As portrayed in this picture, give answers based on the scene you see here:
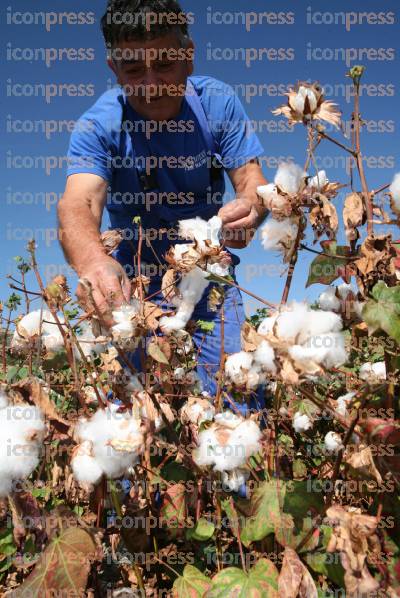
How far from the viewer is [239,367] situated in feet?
3.96

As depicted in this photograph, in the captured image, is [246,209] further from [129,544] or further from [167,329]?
[129,544]

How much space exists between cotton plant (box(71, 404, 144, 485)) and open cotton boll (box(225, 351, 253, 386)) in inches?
10.4

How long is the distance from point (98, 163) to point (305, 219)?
6.26 ft

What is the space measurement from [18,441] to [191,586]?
0.54m

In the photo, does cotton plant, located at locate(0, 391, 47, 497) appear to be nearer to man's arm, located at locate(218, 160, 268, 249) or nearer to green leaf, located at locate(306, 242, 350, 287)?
green leaf, located at locate(306, 242, 350, 287)

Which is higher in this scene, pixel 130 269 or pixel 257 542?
pixel 130 269

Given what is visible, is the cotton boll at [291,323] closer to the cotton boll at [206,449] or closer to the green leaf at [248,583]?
the cotton boll at [206,449]

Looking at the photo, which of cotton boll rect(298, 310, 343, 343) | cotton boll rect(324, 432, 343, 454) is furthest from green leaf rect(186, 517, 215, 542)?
cotton boll rect(298, 310, 343, 343)

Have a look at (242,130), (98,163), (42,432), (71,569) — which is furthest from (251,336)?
(242,130)

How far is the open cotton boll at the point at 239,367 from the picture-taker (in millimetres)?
1176

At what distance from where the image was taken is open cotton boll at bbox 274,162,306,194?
1.13 m

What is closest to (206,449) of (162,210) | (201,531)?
(201,531)

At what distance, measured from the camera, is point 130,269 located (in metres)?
3.03

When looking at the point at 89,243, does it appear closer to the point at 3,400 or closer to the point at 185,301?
the point at 185,301
